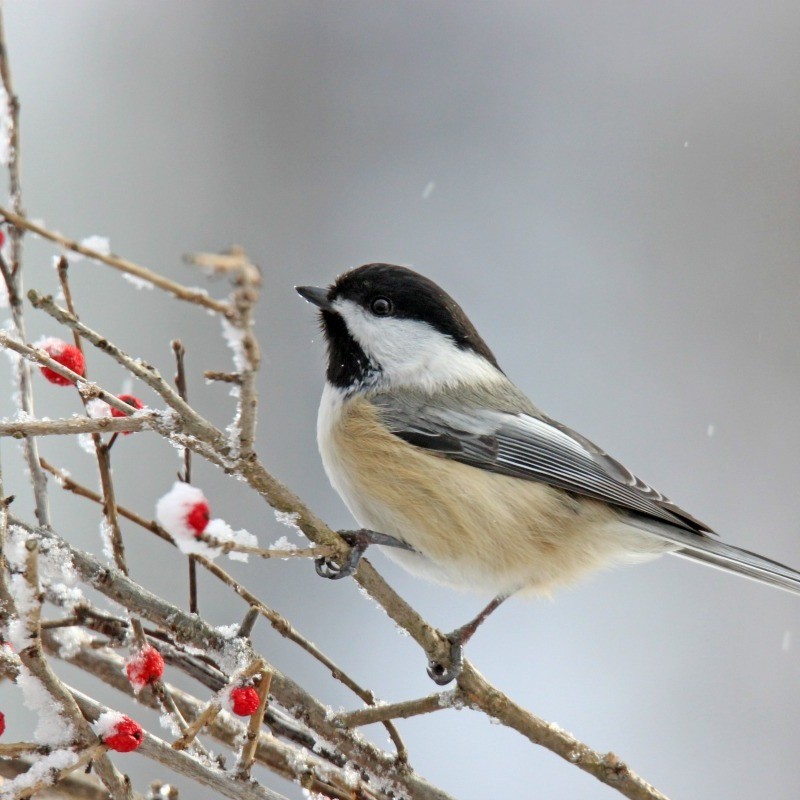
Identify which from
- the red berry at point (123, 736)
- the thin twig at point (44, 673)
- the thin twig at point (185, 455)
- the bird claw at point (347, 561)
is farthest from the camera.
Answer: the bird claw at point (347, 561)

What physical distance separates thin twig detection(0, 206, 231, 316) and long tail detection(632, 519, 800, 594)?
148 centimetres

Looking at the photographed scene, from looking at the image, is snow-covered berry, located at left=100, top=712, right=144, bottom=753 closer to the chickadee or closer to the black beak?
the chickadee

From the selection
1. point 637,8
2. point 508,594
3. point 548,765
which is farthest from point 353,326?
point 637,8

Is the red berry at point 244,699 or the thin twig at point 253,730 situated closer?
the thin twig at point 253,730

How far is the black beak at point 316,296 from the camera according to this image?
2.10 meters

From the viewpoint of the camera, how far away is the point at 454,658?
152 centimetres

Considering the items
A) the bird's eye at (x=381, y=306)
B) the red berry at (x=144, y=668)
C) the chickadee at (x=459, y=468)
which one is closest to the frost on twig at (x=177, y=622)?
the red berry at (x=144, y=668)

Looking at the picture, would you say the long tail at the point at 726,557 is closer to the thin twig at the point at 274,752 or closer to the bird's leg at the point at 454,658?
the bird's leg at the point at 454,658

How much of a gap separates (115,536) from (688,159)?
4.53 meters

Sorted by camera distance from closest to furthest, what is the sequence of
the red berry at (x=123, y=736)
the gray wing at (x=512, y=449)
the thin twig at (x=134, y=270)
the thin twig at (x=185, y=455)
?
the thin twig at (x=134, y=270) < the red berry at (x=123, y=736) < the thin twig at (x=185, y=455) < the gray wing at (x=512, y=449)

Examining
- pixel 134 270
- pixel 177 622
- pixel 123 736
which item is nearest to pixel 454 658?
pixel 177 622

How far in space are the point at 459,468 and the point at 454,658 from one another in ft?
1.81

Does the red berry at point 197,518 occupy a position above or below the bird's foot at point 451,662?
below

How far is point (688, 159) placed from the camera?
16.3 ft
